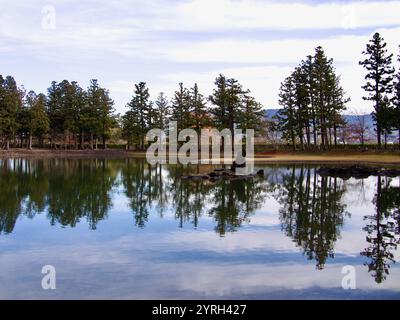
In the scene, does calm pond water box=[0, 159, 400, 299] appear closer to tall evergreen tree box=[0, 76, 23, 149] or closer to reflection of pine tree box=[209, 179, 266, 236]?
reflection of pine tree box=[209, 179, 266, 236]

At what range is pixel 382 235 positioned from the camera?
11.8 metres

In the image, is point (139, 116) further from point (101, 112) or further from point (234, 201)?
point (234, 201)

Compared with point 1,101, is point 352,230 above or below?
below

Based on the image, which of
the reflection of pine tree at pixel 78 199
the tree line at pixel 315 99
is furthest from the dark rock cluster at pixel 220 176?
the tree line at pixel 315 99

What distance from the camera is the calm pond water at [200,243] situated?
7.77 m

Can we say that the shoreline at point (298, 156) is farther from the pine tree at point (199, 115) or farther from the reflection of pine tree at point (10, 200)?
the reflection of pine tree at point (10, 200)

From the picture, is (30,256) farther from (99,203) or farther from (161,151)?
(161,151)

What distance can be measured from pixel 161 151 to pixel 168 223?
174ft

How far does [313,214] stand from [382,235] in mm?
3392

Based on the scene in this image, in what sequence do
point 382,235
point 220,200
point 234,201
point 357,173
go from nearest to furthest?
point 382,235 < point 234,201 < point 220,200 < point 357,173

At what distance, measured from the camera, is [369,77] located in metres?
46.8

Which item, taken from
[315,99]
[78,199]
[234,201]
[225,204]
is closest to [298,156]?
[315,99]

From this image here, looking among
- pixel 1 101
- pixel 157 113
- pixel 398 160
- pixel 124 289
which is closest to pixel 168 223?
pixel 124 289

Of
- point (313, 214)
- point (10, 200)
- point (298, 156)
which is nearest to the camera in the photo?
point (313, 214)
